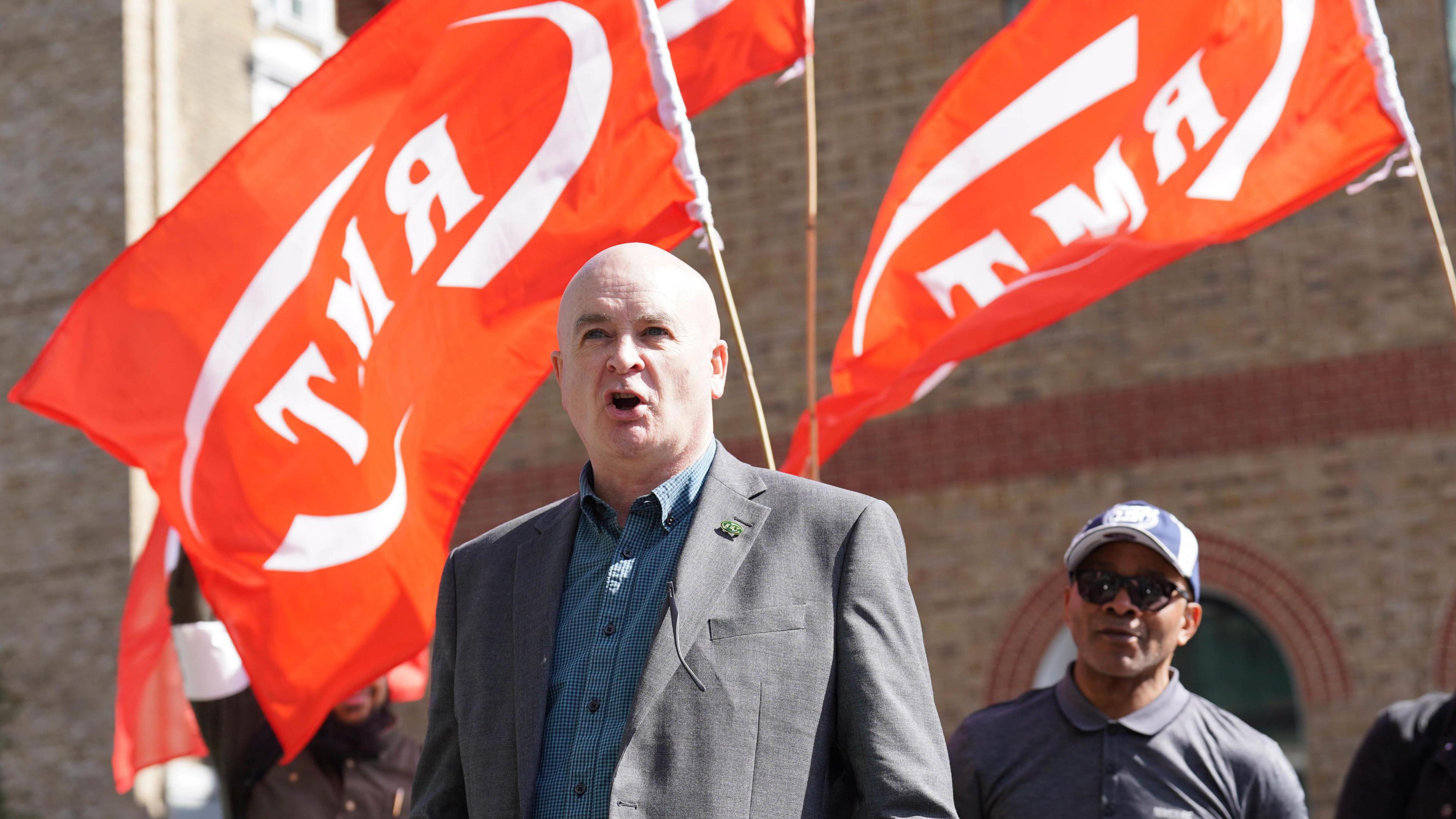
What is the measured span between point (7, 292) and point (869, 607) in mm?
12166

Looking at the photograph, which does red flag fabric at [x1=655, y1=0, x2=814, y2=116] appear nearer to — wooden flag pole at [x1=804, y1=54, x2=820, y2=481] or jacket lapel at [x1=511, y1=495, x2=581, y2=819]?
wooden flag pole at [x1=804, y1=54, x2=820, y2=481]

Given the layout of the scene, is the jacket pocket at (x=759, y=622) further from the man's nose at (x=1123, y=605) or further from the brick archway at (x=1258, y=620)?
the brick archway at (x=1258, y=620)

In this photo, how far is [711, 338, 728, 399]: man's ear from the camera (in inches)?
101

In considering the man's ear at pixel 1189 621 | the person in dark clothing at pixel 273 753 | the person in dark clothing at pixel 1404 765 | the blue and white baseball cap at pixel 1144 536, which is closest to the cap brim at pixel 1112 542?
the blue and white baseball cap at pixel 1144 536

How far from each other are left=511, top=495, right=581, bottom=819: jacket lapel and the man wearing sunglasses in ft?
5.67

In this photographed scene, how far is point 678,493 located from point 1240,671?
819 centimetres

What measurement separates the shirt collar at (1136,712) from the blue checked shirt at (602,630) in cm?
179

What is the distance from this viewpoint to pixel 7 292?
13.1 meters

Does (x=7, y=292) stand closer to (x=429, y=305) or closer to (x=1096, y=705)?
(x=429, y=305)

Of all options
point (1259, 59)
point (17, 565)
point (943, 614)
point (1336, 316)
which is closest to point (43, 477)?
point (17, 565)

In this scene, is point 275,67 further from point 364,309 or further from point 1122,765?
point 1122,765

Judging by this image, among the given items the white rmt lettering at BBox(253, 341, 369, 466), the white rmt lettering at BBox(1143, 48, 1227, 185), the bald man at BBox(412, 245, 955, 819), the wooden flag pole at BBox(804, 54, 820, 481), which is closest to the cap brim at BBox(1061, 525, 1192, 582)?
the wooden flag pole at BBox(804, 54, 820, 481)

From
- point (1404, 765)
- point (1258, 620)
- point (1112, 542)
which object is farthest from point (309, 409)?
point (1258, 620)

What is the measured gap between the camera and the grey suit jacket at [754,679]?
228 cm
